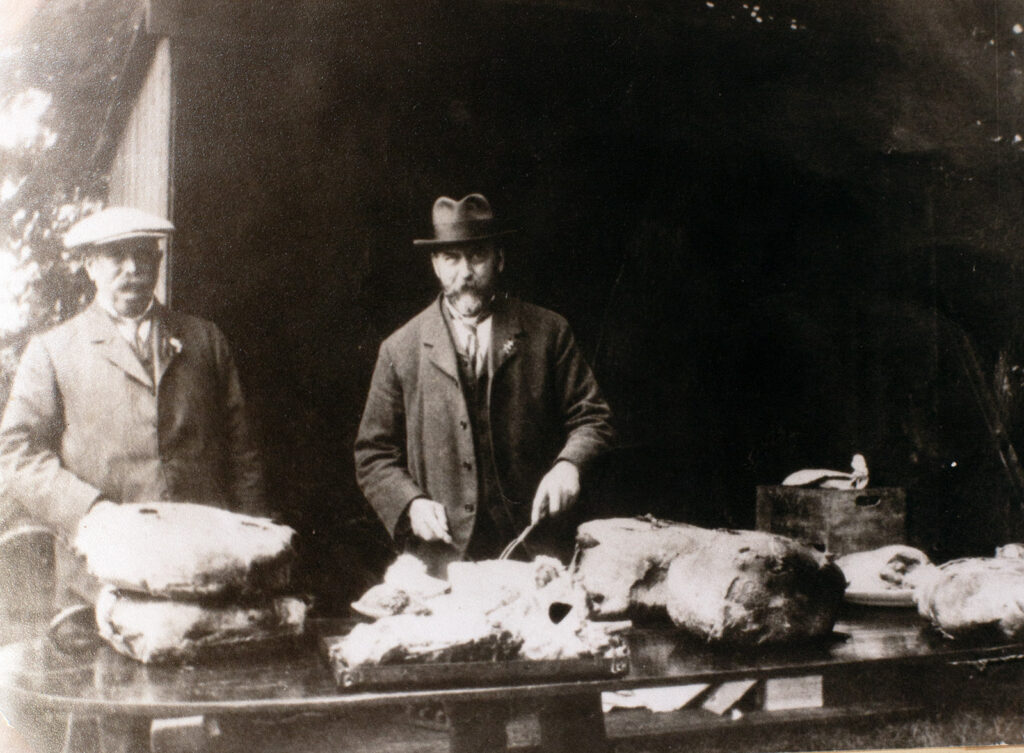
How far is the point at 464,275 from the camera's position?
2576 millimetres

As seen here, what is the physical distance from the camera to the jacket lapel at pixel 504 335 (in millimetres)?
2561

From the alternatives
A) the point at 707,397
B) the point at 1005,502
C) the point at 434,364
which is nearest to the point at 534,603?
the point at 434,364

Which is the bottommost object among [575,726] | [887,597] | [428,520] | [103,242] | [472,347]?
[575,726]

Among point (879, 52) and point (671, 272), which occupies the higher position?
point (879, 52)

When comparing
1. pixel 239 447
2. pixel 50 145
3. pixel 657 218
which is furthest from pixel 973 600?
pixel 50 145

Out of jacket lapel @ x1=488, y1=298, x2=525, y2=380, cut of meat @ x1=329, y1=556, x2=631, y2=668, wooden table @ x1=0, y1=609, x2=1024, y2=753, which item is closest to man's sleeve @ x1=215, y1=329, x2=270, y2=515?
wooden table @ x1=0, y1=609, x2=1024, y2=753

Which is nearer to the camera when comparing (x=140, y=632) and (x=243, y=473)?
(x=140, y=632)

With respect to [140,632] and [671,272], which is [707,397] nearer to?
[671,272]

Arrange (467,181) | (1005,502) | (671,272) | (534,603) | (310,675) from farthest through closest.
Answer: (1005,502) < (671,272) < (467,181) < (534,603) < (310,675)

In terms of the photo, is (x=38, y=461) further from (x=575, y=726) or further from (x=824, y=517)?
(x=824, y=517)

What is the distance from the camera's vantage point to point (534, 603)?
2152mm

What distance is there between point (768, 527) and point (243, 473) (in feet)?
4.70

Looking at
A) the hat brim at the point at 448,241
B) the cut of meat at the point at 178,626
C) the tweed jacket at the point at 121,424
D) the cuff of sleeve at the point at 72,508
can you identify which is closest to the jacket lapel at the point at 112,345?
the tweed jacket at the point at 121,424

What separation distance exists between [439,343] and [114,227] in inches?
32.1
